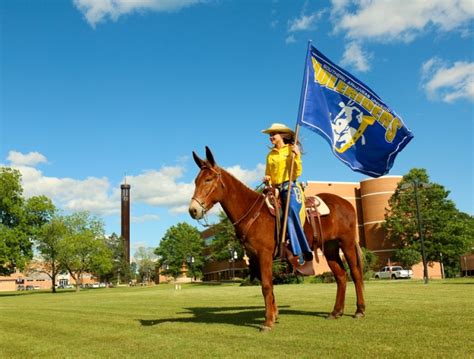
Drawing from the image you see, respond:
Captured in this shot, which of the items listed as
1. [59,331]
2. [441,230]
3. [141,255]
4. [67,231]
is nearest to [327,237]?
[59,331]

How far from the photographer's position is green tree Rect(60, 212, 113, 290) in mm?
74375

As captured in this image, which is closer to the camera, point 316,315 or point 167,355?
point 167,355

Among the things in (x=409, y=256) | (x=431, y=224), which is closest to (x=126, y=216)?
(x=409, y=256)

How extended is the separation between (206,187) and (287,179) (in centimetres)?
179

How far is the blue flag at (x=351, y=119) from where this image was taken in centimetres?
1030

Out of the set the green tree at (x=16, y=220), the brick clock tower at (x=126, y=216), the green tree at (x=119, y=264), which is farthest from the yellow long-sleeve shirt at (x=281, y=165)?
the brick clock tower at (x=126, y=216)

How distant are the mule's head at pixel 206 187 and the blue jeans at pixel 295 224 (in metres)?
1.43

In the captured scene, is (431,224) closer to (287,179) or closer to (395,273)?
(395,273)

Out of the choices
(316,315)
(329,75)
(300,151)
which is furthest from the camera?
(329,75)

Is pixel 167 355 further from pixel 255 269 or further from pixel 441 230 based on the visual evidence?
pixel 441 230

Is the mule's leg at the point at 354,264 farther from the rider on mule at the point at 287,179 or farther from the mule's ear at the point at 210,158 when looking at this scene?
the mule's ear at the point at 210,158

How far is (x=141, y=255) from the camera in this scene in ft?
523

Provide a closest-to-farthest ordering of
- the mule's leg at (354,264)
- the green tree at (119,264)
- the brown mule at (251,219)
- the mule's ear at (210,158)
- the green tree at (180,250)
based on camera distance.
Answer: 1. the brown mule at (251,219)
2. the mule's ear at (210,158)
3. the mule's leg at (354,264)
4. the green tree at (180,250)
5. the green tree at (119,264)

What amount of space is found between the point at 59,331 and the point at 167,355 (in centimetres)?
467
